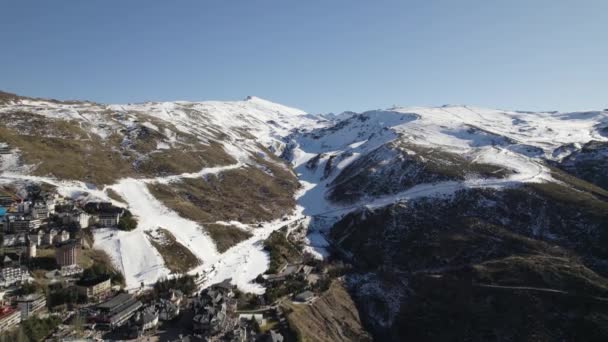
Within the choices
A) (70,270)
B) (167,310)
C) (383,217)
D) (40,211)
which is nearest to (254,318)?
(167,310)

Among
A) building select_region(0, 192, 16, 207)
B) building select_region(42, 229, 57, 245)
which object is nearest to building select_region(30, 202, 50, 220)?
building select_region(42, 229, 57, 245)

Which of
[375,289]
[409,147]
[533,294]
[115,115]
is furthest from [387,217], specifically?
[115,115]

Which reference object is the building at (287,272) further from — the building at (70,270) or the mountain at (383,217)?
the building at (70,270)

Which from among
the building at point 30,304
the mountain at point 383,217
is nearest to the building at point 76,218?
the mountain at point 383,217

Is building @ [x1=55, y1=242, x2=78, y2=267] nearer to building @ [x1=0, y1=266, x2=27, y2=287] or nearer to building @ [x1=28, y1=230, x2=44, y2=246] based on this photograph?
building @ [x1=0, y1=266, x2=27, y2=287]

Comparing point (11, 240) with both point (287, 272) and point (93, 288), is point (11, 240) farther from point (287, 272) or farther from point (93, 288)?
point (287, 272)

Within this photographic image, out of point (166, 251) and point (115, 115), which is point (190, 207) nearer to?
point (166, 251)
